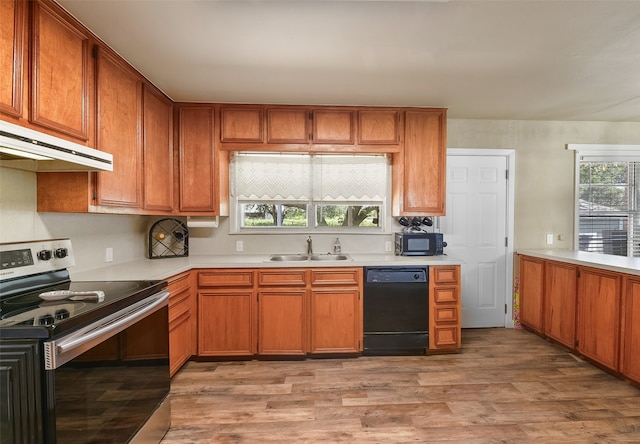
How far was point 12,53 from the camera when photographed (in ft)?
4.86

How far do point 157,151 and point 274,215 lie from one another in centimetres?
130

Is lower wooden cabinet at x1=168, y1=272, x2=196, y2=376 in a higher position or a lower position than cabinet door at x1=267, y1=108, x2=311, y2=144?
lower

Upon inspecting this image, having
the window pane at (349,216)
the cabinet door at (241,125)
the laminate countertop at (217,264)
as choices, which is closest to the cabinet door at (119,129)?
the laminate countertop at (217,264)

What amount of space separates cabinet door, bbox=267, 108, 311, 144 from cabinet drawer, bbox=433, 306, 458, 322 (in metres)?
2.01

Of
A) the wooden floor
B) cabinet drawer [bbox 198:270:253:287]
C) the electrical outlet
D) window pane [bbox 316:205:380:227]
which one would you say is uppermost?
window pane [bbox 316:205:380:227]

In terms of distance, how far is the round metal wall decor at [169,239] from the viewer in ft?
10.6

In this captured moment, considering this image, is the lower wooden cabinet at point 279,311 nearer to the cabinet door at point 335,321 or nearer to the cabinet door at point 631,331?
the cabinet door at point 335,321

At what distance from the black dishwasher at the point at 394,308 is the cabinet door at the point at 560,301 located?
133cm

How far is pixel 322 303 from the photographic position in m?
2.96

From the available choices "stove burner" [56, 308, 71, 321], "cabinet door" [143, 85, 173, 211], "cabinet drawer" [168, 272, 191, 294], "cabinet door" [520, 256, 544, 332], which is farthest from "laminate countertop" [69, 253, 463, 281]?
"cabinet door" [520, 256, 544, 332]

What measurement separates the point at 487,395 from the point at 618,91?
281 cm

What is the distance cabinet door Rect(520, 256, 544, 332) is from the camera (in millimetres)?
3457

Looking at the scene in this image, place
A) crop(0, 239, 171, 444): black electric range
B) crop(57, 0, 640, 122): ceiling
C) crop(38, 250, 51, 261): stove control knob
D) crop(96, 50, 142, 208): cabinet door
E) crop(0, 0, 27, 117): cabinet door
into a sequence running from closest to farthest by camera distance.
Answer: crop(0, 239, 171, 444): black electric range
crop(0, 0, 27, 117): cabinet door
crop(57, 0, 640, 122): ceiling
crop(38, 250, 51, 261): stove control knob
crop(96, 50, 142, 208): cabinet door

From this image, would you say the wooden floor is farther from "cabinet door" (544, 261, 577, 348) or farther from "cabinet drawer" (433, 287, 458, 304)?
"cabinet drawer" (433, 287, 458, 304)
